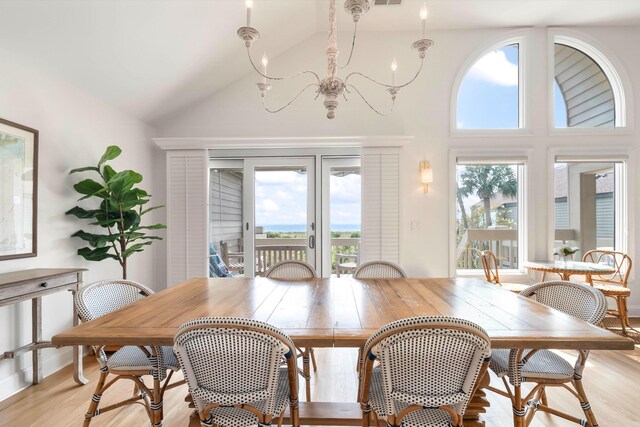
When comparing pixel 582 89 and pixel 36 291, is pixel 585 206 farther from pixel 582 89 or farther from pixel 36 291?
pixel 36 291

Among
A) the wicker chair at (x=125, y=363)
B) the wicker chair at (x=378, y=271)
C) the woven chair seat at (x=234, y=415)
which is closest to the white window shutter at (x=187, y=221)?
the wicker chair at (x=125, y=363)

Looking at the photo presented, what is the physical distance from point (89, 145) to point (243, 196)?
174 cm

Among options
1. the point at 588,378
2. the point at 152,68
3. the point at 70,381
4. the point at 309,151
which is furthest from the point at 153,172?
the point at 588,378

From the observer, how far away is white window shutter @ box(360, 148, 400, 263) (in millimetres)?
4055

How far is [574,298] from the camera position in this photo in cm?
189

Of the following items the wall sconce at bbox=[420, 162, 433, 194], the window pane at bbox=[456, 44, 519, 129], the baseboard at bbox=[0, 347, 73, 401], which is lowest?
the baseboard at bbox=[0, 347, 73, 401]

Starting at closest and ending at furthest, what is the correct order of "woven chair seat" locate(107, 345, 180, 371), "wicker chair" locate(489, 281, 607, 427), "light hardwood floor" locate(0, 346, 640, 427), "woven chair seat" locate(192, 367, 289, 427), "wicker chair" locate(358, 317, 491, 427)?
"wicker chair" locate(358, 317, 491, 427) → "woven chair seat" locate(192, 367, 289, 427) → "wicker chair" locate(489, 281, 607, 427) → "woven chair seat" locate(107, 345, 180, 371) → "light hardwood floor" locate(0, 346, 640, 427)

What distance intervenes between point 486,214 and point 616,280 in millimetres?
1763

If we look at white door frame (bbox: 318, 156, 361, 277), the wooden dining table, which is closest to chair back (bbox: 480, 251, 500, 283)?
the wooden dining table

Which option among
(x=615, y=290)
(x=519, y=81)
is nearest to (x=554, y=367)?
(x=615, y=290)

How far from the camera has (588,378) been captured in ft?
8.52

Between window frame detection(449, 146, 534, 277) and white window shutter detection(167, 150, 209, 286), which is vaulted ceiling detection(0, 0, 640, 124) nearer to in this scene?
white window shutter detection(167, 150, 209, 286)

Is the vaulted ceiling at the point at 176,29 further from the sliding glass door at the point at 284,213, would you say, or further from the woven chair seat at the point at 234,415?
the woven chair seat at the point at 234,415

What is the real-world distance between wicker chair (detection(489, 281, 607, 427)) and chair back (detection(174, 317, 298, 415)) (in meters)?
1.17
